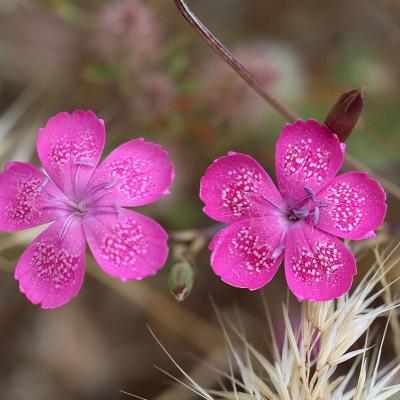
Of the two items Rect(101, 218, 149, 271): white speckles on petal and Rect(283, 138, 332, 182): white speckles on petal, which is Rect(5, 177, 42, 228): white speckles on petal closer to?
Rect(101, 218, 149, 271): white speckles on petal

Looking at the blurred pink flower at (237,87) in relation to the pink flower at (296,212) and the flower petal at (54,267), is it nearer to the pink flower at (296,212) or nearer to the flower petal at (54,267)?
the pink flower at (296,212)

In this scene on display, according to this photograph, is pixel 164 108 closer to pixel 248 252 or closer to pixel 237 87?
pixel 237 87

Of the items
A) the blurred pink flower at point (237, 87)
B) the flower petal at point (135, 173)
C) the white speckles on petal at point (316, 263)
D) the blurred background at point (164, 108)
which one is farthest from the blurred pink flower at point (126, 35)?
the white speckles on petal at point (316, 263)

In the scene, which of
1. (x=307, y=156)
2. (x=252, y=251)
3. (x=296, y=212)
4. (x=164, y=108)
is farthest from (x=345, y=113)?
(x=164, y=108)

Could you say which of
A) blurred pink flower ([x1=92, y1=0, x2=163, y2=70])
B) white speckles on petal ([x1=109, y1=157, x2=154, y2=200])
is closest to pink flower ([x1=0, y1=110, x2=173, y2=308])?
white speckles on petal ([x1=109, y1=157, x2=154, y2=200])

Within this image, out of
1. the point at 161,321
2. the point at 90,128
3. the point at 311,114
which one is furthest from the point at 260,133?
the point at 90,128

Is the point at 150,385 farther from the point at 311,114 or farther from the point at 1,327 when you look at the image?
the point at 311,114

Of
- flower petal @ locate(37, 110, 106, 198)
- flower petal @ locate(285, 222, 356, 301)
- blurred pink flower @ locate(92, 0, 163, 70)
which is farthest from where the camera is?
blurred pink flower @ locate(92, 0, 163, 70)
